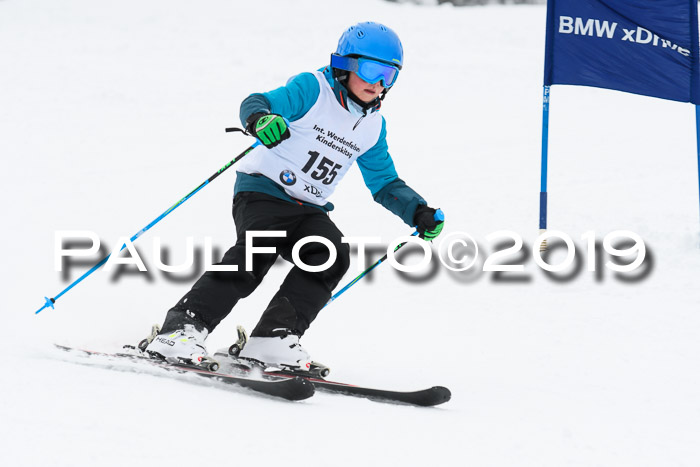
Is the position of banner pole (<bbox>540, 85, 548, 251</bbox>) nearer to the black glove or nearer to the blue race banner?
the blue race banner

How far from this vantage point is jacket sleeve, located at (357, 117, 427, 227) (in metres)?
4.31

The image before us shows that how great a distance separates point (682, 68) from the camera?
601cm

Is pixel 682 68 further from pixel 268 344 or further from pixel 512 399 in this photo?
pixel 268 344

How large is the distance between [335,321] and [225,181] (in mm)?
3808

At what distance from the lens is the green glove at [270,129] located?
354 cm

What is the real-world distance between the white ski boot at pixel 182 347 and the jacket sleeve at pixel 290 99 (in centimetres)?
98

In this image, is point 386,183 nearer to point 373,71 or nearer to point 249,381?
point 373,71

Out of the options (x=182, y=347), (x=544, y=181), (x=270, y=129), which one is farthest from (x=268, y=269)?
(x=544, y=181)

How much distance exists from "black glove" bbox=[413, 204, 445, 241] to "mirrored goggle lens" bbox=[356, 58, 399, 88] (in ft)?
2.40

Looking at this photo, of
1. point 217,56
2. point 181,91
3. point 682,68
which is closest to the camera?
point 682,68

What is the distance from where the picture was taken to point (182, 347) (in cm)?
350

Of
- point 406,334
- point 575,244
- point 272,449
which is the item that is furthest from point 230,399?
point 575,244

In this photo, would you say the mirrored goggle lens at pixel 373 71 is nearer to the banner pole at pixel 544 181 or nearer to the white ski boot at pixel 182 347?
the white ski boot at pixel 182 347

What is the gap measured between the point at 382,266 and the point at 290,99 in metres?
2.57
